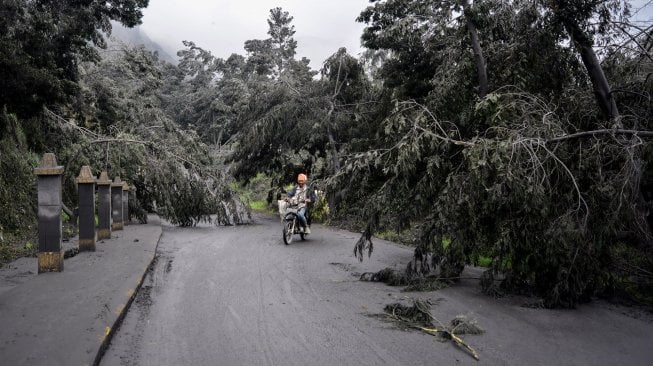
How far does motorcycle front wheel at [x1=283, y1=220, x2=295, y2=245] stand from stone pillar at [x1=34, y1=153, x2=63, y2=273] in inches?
231

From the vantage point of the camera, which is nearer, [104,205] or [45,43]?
[104,205]

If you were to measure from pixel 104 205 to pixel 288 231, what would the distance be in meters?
4.35

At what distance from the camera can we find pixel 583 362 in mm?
4293

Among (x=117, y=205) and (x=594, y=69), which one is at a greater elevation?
(x=594, y=69)

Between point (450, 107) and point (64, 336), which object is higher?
point (450, 107)

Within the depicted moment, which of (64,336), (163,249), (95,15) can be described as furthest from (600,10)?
(95,15)

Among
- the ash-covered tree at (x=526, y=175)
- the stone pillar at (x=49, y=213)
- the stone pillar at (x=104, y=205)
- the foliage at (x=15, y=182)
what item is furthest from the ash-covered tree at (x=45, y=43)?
the ash-covered tree at (x=526, y=175)

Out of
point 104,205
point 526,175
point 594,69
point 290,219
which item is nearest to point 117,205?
point 104,205

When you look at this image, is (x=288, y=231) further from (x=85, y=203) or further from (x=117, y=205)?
(x=117, y=205)

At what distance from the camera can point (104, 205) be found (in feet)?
38.4

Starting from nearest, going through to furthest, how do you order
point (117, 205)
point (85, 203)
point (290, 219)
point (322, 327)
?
1. point (322, 327)
2. point (85, 203)
3. point (290, 219)
4. point (117, 205)

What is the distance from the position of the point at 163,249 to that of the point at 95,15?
31.7 ft

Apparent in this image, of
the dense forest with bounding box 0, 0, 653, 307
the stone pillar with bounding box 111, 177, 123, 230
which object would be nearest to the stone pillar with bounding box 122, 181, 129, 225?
the dense forest with bounding box 0, 0, 653, 307

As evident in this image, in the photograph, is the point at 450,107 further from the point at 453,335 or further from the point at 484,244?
the point at 453,335
